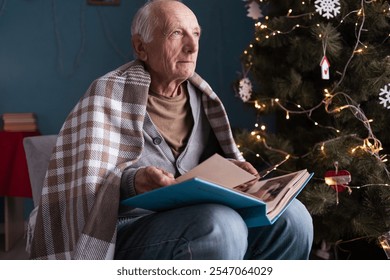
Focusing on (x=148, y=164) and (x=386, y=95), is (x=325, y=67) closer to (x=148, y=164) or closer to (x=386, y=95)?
(x=386, y=95)

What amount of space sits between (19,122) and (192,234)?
2.09 m

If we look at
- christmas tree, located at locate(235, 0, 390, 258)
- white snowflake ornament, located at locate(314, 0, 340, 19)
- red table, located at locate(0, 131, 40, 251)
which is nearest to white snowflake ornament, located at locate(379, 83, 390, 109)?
christmas tree, located at locate(235, 0, 390, 258)

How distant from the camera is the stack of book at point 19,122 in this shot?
2.96 metres

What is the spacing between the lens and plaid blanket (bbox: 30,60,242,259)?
1.26 metres

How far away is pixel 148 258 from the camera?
1218mm

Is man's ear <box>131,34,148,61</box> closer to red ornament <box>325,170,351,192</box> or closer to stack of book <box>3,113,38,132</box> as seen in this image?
red ornament <box>325,170,351,192</box>

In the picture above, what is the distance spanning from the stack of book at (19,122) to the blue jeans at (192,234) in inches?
71.4

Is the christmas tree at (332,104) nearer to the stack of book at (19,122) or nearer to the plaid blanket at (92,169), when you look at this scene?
the plaid blanket at (92,169)

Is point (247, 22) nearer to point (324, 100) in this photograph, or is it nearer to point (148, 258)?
point (324, 100)

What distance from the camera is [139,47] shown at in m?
1.54

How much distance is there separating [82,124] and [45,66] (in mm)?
2058

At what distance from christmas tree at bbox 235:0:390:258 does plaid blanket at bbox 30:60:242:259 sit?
892mm

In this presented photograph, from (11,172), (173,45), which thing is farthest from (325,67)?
(11,172)

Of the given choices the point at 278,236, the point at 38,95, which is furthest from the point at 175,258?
the point at 38,95
